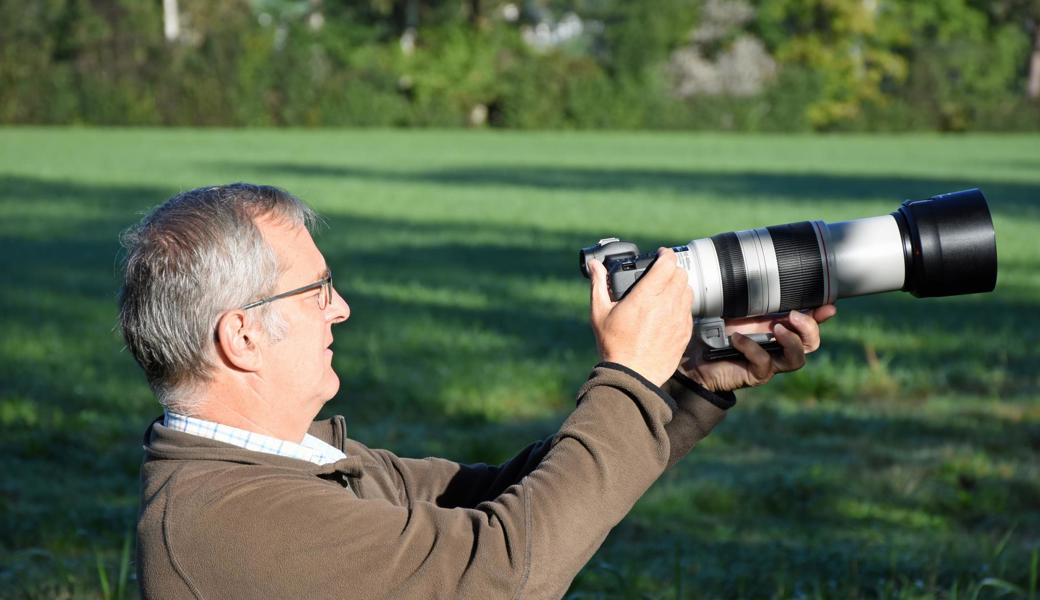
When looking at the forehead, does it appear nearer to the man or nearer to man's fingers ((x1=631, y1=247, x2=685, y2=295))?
the man

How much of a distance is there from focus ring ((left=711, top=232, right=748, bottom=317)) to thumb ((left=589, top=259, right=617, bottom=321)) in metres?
0.36

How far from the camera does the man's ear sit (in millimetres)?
1915

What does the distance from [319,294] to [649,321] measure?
20.2 inches

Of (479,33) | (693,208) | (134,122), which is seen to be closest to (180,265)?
(693,208)

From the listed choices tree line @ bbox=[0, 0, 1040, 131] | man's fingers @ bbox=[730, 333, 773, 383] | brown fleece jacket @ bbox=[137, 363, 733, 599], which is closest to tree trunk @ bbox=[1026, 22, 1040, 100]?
tree line @ bbox=[0, 0, 1040, 131]

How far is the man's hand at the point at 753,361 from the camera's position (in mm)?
2391

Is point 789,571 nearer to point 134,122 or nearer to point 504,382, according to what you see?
point 504,382

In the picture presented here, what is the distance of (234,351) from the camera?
1930 millimetres

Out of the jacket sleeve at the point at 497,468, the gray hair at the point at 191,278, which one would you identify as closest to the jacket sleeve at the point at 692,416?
the jacket sleeve at the point at 497,468

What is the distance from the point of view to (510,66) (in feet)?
155

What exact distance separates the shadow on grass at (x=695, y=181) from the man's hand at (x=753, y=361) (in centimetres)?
1539

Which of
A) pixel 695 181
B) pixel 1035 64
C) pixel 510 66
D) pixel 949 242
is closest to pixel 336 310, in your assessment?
pixel 949 242

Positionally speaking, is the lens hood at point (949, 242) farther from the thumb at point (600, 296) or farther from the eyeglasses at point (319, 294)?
the eyeglasses at point (319, 294)

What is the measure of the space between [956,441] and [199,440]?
4.38 metres
